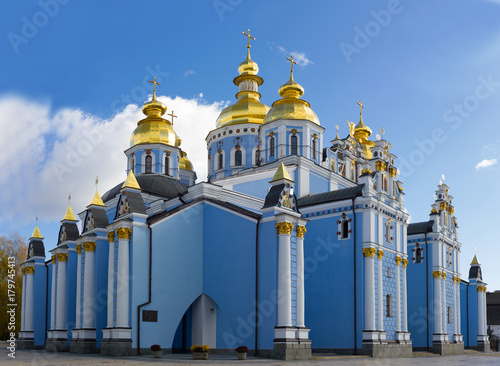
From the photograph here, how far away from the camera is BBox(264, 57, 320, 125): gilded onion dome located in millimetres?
27719

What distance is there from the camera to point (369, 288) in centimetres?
2244

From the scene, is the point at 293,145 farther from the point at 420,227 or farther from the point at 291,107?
the point at 420,227

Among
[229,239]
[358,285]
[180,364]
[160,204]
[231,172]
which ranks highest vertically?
[231,172]

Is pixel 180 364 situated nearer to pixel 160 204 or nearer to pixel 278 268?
pixel 278 268

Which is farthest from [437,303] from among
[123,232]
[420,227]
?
[123,232]

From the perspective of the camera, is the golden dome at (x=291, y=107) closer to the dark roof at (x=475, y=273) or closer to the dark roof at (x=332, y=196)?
the dark roof at (x=332, y=196)

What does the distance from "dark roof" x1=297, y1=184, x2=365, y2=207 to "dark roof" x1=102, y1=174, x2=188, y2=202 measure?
6.36 meters

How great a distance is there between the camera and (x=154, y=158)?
30406 millimetres

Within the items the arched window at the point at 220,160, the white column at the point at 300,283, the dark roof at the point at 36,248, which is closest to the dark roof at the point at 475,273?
the arched window at the point at 220,160

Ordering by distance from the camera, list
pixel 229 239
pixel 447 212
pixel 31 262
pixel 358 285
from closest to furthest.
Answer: pixel 229 239 → pixel 358 285 → pixel 31 262 → pixel 447 212

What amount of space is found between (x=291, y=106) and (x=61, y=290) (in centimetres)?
1269

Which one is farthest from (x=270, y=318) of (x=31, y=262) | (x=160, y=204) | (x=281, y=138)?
(x=31, y=262)

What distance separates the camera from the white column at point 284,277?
60.8 feet

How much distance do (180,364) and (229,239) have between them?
6.21 meters
